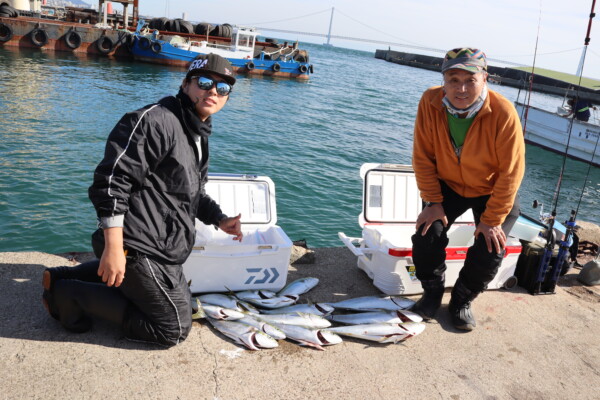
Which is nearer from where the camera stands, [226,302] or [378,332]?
[378,332]

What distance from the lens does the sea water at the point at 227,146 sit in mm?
8984

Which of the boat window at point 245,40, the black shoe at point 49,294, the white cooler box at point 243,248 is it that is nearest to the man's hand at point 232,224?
the white cooler box at point 243,248

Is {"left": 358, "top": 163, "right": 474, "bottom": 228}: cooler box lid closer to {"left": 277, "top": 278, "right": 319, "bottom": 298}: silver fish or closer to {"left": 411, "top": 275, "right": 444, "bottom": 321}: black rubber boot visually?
{"left": 277, "top": 278, "right": 319, "bottom": 298}: silver fish

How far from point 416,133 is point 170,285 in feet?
6.95

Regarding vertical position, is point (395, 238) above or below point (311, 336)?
above

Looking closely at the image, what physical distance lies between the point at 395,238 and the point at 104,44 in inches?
1239

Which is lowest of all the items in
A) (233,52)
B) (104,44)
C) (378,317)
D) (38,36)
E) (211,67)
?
(378,317)

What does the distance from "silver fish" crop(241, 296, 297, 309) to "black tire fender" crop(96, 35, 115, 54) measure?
104ft

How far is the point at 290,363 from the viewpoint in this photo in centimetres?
317

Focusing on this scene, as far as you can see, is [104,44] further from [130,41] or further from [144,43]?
[144,43]

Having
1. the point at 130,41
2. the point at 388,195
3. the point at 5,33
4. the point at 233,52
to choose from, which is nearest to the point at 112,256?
the point at 388,195

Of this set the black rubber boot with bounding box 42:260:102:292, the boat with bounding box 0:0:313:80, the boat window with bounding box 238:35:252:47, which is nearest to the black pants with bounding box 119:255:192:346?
the black rubber boot with bounding box 42:260:102:292

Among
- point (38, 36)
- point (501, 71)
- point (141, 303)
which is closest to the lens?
point (141, 303)

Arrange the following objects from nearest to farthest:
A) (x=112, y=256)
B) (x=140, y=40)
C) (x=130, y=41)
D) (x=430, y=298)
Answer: (x=112, y=256) → (x=430, y=298) → (x=140, y=40) → (x=130, y=41)
